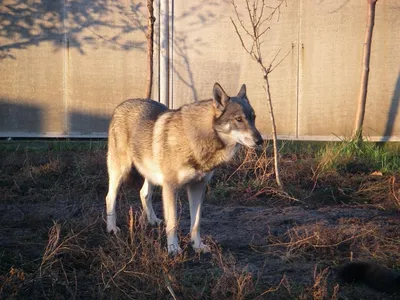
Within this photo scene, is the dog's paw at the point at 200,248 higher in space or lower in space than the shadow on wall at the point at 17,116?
lower

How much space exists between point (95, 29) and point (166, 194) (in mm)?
5331

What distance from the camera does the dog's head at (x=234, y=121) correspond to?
5109 mm

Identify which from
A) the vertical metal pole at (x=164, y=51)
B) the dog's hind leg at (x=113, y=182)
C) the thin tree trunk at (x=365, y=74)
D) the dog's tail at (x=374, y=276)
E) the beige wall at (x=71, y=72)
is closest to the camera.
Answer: the dog's tail at (x=374, y=276)

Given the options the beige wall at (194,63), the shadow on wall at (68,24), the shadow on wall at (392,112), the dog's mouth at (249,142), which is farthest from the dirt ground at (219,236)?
the shadow on wall at (392,112)

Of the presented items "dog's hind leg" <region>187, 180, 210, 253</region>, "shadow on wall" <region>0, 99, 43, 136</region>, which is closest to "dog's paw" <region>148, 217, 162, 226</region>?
"dog's hind leg" <region>187, 180, 210, 253</region>

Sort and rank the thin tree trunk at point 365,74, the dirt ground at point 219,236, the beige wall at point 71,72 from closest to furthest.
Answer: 1. the dirt ground at point 219,236
2. the thin tree trunk at point 365,74
3. the beige wall at point 71,72

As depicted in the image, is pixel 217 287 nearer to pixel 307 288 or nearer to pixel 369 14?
pixel 307 288

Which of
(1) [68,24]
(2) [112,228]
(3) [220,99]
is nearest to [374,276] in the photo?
(3) [220,99]

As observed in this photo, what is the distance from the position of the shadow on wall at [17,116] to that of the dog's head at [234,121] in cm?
544

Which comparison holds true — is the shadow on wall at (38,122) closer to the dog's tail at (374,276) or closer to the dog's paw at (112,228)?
the dog's paw at (112,228)

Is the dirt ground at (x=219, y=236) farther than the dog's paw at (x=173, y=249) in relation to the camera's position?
No

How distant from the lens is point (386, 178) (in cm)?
764

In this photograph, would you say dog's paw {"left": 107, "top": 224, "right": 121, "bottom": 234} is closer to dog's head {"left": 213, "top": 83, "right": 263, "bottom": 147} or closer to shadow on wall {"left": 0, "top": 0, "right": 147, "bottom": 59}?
dog's head {"left": 213, "top": 83, "right": 263, "bottom": 147}

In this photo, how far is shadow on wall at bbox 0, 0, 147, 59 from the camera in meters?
9.84
